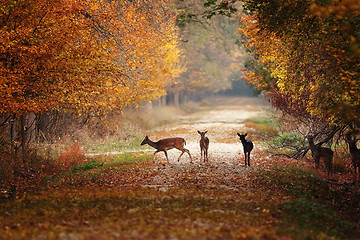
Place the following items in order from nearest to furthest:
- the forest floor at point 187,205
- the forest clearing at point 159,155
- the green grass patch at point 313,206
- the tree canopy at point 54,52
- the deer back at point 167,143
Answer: the forest floor at point 187,205
the green grass patch at point 313,206
the forest clearing at point 159,155
the tree canopy at point 54,52
the deer back at point 167,143

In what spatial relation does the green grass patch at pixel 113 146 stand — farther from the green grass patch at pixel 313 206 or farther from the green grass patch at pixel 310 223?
the green grass patch at pixel 310 223

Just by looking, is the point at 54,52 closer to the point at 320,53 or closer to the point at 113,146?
the point at 320,53

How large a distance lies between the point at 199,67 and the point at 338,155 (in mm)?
45199

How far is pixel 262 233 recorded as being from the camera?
22.8ft

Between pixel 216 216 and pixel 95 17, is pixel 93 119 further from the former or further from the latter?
A: pixel 216 216

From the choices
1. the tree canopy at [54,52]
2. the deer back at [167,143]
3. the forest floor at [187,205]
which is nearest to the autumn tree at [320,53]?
the forest floor at [187,205]

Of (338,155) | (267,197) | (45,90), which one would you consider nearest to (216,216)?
(267,197)

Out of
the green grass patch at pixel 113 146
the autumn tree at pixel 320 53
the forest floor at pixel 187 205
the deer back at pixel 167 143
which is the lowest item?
the green grass patch at pixel 113 146

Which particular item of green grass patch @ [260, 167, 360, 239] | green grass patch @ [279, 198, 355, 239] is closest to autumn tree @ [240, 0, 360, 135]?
green grass patch @ [260, 167, 360, 239]

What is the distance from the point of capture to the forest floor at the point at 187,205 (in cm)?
709

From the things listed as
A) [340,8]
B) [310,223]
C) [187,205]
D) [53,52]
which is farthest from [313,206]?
[53,52]

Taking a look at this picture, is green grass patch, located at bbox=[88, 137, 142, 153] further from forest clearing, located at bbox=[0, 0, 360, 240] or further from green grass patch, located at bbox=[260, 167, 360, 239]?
green grass patch, located at bbox=[260, 167, 360, 239]

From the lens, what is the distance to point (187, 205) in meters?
9.41

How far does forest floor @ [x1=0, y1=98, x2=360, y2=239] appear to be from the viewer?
7094mm
